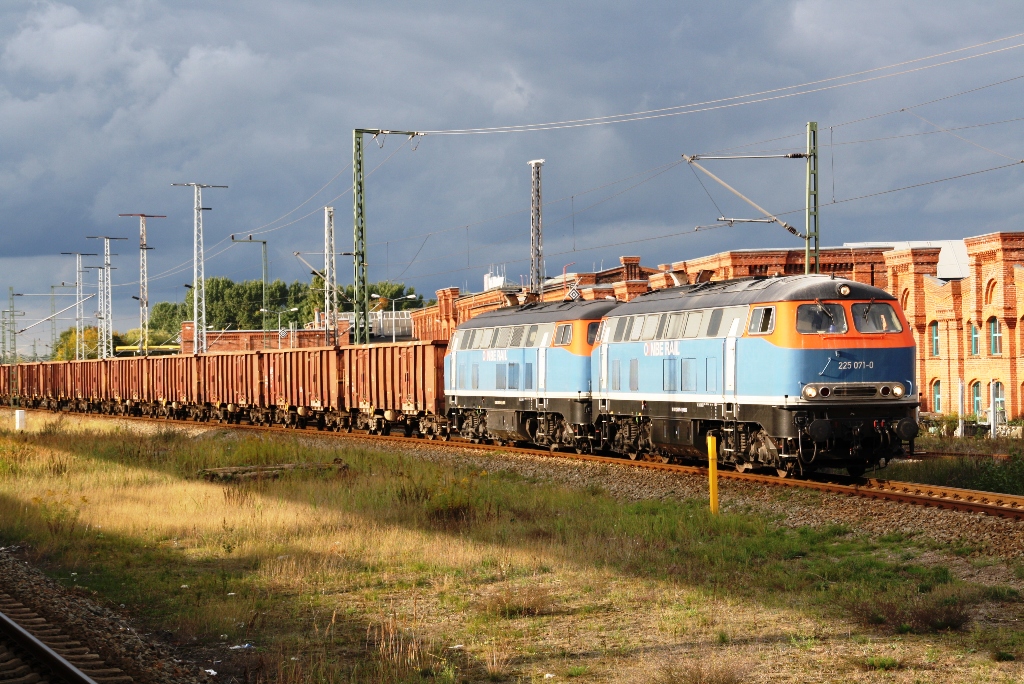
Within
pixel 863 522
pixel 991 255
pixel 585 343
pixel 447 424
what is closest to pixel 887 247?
pixel 991 255

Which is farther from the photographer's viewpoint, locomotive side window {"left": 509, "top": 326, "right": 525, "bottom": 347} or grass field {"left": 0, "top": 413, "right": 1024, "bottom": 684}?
locomotive side window {"left": 509, "top": 326, "right": 525, "bottom": 347}

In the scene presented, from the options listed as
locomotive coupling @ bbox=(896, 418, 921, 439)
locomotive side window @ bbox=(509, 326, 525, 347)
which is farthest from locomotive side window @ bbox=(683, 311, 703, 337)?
locomotive side window @ bbox=(509, 326, 525, 347)

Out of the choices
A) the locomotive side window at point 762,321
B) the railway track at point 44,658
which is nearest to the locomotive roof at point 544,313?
the locomotive side window at point 762,321

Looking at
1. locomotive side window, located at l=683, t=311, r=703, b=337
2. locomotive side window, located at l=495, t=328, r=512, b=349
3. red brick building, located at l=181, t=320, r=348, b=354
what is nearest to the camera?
locomotive side window, located at l=683, t=311, r=703, b=337

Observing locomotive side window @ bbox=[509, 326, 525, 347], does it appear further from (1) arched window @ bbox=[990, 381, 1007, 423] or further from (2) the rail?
(1) arched window @ bbox=[990, 381, 1007, 423]

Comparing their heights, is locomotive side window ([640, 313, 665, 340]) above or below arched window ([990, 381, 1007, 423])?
above

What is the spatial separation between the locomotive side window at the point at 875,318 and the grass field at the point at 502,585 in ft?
16.1

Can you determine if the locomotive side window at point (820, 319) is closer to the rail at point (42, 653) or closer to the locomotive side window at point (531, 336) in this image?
the locomotive side window at point (531, 336)

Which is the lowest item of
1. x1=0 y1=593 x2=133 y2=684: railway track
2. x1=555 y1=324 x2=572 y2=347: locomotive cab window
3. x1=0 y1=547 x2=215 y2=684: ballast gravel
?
x1=0 y1=547 x2=215 y2=684: ballast gravel

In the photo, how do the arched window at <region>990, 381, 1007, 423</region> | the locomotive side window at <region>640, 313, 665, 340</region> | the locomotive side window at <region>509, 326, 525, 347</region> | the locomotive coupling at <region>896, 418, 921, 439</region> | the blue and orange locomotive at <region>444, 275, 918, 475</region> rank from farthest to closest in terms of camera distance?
1. the arched window at <region>990, 381, 1007, 423</region>
2. the locomotive side window at <region>509, 326, 525, 347</region>
3. the locomotive side window at <region>640, 313, 665, 340</region>
4. the blue and orange locomotive at <region>444, 275, 918, 475</region>
5. the locomotive coupling at <region>896, 418, 921, 439</region>

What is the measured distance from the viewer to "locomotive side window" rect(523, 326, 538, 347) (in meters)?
29.5

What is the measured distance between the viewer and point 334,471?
2406 cm

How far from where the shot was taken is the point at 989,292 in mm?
49625

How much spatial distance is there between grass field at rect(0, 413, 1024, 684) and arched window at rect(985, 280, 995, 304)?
114ft
